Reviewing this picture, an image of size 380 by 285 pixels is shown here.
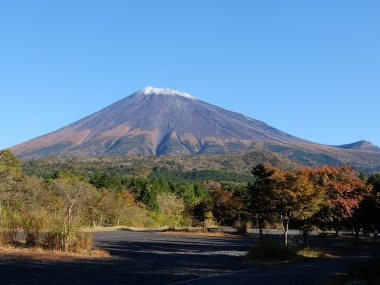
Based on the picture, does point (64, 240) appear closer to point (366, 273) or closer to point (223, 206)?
point (366, 273)

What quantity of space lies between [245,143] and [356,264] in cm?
15203

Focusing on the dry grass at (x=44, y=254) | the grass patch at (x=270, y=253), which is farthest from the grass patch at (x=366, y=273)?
the dry grass at (x=44, y=254)

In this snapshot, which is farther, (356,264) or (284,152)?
(284,152)

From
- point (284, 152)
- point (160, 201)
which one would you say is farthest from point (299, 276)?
point (284, 152)

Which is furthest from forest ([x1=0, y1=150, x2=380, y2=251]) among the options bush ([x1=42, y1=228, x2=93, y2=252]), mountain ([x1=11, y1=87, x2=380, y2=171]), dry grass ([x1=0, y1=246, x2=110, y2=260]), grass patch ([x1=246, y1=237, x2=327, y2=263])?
mountain ([x1=11, y1=87, x2=380, y2=171])

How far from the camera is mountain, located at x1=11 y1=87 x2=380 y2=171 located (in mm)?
150625

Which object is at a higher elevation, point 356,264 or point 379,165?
point 379,165

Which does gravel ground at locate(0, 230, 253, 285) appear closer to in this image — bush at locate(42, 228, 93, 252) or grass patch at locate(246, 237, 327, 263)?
grass patch at locate(246, 237, 327, 263)

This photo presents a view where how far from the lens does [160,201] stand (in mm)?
52594

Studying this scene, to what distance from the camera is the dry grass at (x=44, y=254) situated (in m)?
13.5

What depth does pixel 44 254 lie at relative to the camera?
1395 centimetres

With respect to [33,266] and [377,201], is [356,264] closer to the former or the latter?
[33,266]

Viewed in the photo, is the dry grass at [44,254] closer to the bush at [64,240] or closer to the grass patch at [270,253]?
the bush at [64,240]

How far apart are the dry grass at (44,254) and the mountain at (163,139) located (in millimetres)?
123413
